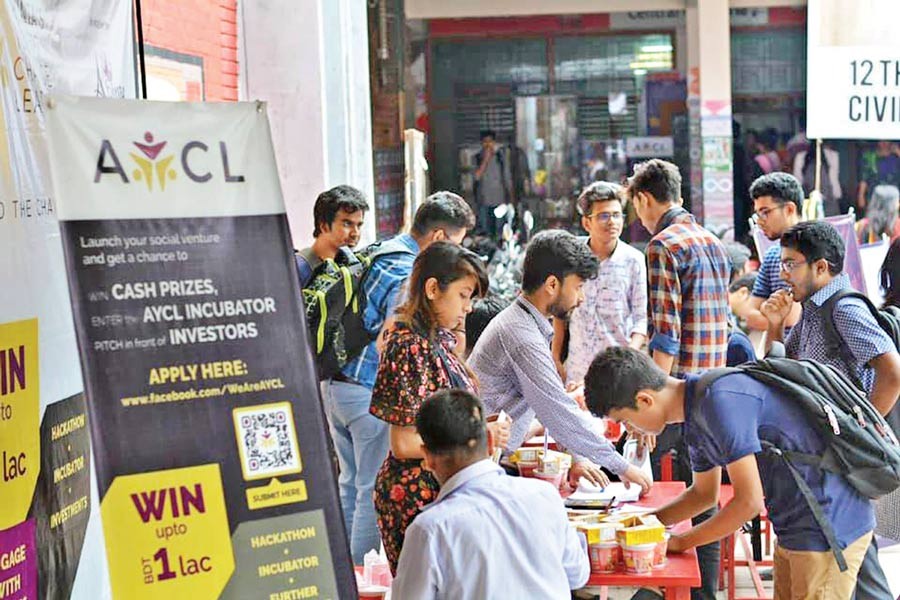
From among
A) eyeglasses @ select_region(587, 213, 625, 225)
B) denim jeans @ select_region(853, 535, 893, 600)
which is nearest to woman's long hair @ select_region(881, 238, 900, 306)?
eyeglasses @ select_region(587, 213, 625, 225)

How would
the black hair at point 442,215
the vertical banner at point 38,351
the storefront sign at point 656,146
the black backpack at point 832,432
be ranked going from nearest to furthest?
the vertical banner at point 38,351 → the black backpack at point 832,432 → the black hair at point 442,215 → the storefront sign at point 656,146

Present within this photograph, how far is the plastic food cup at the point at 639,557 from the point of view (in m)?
4.09

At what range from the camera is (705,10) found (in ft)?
49.1

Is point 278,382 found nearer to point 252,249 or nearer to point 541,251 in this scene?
point 252,249

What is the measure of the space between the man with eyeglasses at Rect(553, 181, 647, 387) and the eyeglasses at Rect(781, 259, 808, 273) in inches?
74.1

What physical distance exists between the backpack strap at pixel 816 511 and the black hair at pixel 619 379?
0.45 metres

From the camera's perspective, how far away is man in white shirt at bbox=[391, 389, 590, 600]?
3.35 meters

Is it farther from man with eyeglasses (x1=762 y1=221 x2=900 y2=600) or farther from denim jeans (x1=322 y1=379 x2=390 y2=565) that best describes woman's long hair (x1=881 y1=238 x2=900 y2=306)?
denim jeans (x1=322 y1=379 x2=390 y2=565)

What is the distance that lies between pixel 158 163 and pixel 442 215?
2874mm

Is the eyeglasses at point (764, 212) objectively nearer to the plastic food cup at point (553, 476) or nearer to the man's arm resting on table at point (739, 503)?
the plastic food cup at point (553, 476)

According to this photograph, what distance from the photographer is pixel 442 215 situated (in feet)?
19.4

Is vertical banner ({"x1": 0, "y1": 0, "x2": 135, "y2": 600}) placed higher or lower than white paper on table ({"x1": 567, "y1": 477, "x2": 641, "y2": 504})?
higher

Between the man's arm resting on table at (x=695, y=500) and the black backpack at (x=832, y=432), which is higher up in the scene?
the black backpack at (x=832, y=432)

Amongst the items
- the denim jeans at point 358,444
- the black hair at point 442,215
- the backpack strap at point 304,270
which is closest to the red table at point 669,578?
the denim jeans at point 358,444
